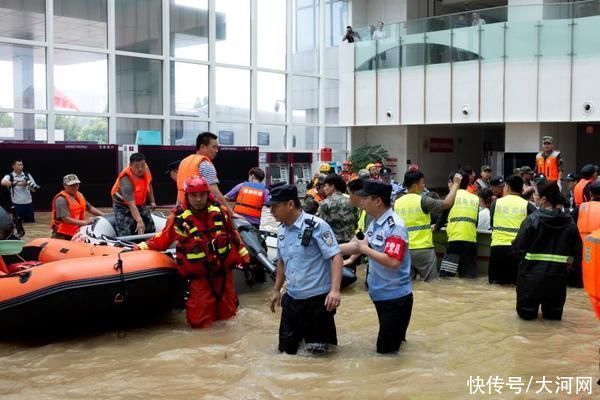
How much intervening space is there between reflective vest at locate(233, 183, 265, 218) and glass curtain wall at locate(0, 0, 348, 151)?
36.9ft

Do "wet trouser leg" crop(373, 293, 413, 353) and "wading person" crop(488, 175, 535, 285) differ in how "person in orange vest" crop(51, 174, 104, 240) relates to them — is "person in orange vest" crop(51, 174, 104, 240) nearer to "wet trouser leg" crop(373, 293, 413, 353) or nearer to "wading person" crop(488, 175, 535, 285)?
"wet trouser leg" crop(373, 293, 413, 353)

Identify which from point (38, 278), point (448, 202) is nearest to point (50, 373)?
point (38, 278)

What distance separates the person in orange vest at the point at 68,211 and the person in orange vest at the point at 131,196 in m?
0.46

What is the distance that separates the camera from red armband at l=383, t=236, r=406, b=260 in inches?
184

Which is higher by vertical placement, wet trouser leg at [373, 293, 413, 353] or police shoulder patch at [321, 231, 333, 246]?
police shoulder patch at [321, 231, 333, 246]

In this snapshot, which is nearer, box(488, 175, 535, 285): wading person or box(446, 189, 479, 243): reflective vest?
box(488, 175, 535, 285): wading person

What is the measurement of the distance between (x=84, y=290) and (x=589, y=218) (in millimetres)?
4953

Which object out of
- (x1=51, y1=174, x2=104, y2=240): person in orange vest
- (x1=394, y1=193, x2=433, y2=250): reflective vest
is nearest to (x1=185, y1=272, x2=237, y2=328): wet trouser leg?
(x1=394, y1=193, x2=433, y2=250): reflective vest

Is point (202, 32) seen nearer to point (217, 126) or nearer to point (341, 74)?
point (217, 126)

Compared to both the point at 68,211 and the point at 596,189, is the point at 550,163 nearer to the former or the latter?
the point at 596,189

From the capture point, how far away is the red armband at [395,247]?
4.67 meters

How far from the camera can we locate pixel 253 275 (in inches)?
309

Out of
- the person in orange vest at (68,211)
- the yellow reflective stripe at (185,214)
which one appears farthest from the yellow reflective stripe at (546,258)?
the person in orange vest at (68,211)

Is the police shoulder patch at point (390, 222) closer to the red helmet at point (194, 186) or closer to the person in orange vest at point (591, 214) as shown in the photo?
the red helmet at point (194, 186)
